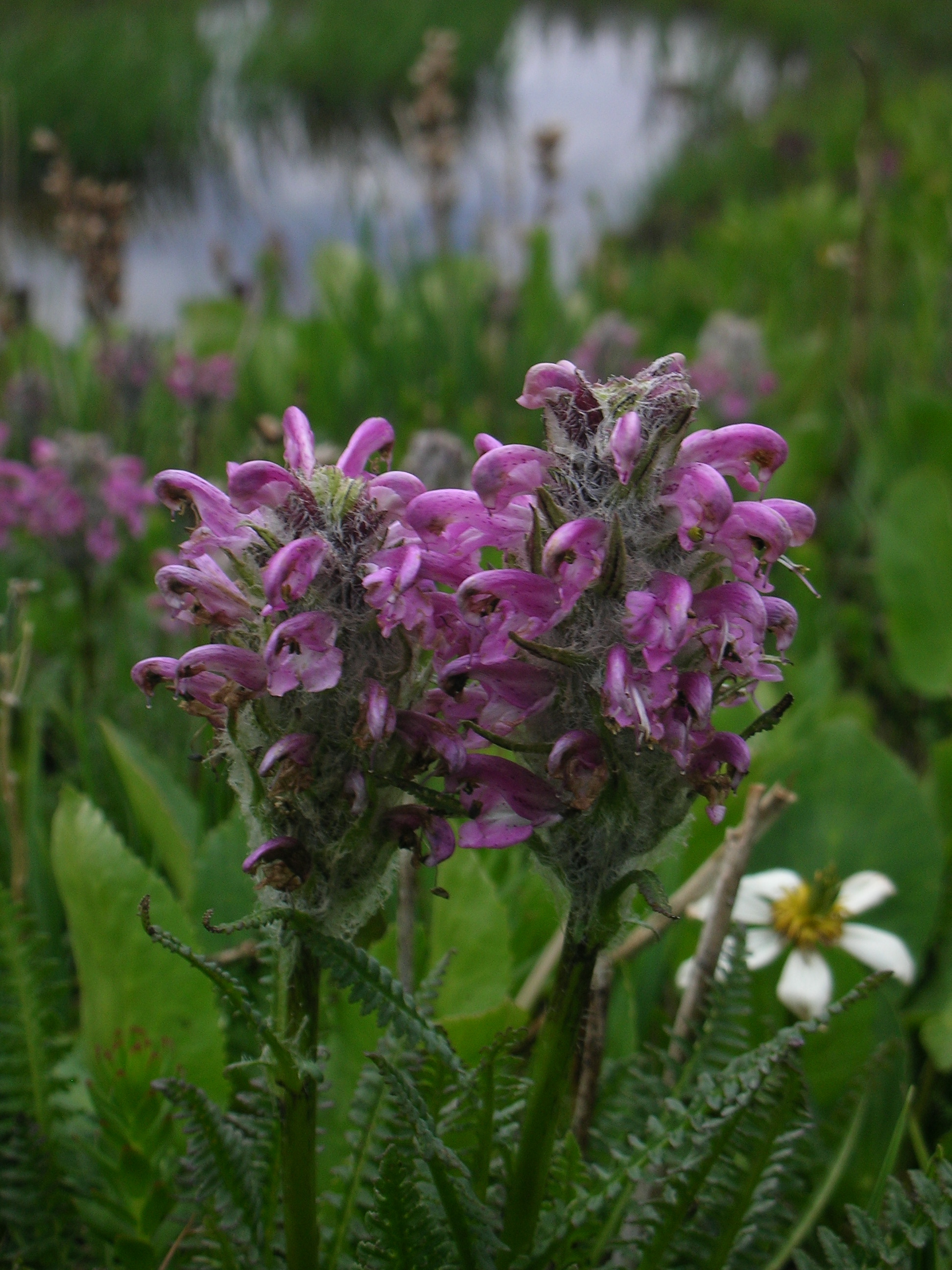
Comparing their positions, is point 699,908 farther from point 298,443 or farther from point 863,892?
point 298,443

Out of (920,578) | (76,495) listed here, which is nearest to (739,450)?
(920,578)

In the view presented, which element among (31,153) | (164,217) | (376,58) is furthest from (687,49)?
(31,153)

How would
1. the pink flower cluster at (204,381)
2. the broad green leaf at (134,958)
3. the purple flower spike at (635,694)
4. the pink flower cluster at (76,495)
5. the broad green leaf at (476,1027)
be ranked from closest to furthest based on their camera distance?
1. the purple flower spike at (635,694)
2. the broad green leaf at (476,1027)
3. the broad green leaf at (134,958)
4. the pink flower cluster at (76,495)
5. the pink flower cluster at (204,381)

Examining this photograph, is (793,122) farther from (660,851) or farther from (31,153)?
(660,851)

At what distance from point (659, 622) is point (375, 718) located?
0.19 m

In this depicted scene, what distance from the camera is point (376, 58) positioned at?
1245cm

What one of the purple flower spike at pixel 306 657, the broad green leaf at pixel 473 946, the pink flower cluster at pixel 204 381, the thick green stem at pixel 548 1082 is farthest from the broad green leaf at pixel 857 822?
the pink flower cluster at pixel 204 381

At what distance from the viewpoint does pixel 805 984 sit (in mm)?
1372

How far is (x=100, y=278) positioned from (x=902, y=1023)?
229 cm

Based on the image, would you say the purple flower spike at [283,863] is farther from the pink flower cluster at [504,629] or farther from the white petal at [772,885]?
the white petal at [772,885]

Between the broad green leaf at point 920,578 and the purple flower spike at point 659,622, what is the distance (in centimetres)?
179

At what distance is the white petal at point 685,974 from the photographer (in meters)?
1.21

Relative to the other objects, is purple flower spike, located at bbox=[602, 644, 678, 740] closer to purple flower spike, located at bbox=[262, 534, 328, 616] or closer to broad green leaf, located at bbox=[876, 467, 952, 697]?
purple flower spike, located at bbox=[262, 534, 328, 616]

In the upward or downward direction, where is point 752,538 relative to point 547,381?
downward
